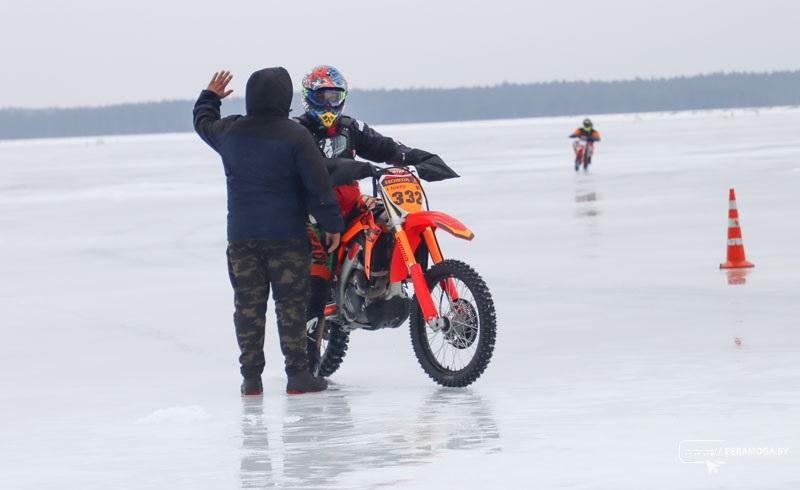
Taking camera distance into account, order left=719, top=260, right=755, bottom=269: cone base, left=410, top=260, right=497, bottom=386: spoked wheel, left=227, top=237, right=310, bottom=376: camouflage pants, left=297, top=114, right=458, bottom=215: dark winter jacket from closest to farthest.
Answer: left=410, top=260, right=497, bottom=386: spoked wheel, left=227, top=237, right=310, bottom=376: camouflage pants, left=297, top=114, right=458, bottom=215: dark winter jacket, left=719, top=260, right=755, bottom=269: cone base

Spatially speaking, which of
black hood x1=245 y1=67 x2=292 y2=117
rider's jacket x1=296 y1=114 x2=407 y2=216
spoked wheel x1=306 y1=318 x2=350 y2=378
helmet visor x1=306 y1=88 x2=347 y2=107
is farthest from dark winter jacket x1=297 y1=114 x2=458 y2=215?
spoked wheel x1=306 y1=318 x2=350 y2=378

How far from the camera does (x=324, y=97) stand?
25.9 feet

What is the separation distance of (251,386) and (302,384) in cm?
27

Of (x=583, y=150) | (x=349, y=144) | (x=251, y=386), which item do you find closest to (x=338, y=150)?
(x=349, y=144)

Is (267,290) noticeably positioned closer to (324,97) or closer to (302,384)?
(302,384)

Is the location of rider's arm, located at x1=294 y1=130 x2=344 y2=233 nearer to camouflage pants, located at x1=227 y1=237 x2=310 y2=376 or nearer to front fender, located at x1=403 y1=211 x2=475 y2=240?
camouflage pants, located at x1=227 y1=237 x2=310 y2=376

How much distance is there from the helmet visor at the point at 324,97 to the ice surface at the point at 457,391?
156 centimetres

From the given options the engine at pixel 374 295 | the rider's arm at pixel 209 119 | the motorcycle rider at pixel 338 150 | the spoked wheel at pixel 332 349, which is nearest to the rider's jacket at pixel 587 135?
the spoked wheel at pixel 332 349

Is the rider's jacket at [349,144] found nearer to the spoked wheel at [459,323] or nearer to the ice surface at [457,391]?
the spoked wheel at [459,323]

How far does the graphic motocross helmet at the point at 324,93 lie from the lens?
786 centimetres

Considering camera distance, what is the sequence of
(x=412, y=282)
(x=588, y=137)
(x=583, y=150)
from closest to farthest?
(x=412, y=282) < (x=583, y=150) < (x=588, y=137)

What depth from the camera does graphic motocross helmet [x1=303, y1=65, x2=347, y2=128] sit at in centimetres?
786

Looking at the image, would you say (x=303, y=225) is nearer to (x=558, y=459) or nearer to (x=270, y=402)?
(x=270, y=402)

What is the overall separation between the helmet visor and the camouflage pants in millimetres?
751
